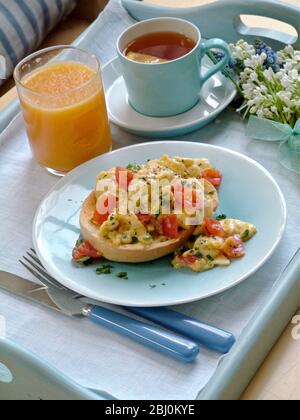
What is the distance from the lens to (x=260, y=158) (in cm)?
124

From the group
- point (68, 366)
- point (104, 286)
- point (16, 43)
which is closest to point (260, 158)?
point (104, 286)

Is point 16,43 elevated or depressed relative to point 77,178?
depressed

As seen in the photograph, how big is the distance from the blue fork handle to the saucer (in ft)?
1.40

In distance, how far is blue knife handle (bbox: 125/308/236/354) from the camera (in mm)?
931

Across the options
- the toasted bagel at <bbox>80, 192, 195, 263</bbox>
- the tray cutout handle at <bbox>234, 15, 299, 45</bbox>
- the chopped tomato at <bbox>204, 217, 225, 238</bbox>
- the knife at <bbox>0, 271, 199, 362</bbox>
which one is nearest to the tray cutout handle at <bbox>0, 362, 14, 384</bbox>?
the knife at <bbox>0, 271, 199, 362</bbox>

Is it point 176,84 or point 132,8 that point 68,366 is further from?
point 132,8

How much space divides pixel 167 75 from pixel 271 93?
0.63 ft

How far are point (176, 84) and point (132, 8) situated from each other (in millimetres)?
385

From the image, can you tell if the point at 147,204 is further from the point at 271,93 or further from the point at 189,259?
the point at 271,93

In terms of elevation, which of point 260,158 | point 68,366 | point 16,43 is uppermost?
point 260,158

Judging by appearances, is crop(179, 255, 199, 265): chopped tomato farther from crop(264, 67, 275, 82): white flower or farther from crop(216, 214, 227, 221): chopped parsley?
crop(264, 67, 275, 82): white flower

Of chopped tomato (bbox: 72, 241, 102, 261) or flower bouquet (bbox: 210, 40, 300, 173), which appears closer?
chopped tomato (bbox: 72, 241, 102, 261)

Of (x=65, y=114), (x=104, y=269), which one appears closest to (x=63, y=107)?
(x=65, y=114)

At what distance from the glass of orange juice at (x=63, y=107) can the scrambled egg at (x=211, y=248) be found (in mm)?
315
